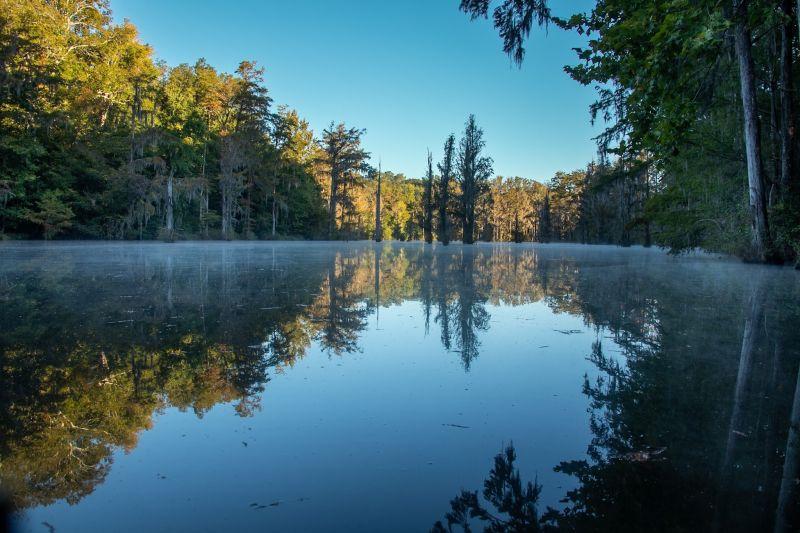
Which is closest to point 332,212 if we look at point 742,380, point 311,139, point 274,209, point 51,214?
point 274,209

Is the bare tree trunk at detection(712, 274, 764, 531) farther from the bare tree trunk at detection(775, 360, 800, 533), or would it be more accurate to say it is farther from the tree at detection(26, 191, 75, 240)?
the tree at detection(26, 191, 75, 240)

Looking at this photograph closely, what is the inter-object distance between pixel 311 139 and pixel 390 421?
6061 centimetres

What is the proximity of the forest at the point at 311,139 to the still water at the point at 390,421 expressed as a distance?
273 cm

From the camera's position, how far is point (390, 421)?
215cm

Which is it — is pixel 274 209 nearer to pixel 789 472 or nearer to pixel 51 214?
pixel 51 214

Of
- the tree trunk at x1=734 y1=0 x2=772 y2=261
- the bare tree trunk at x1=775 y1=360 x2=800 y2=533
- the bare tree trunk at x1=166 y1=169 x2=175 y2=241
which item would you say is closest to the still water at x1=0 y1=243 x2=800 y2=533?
the bare tree trunk at x1=775 y1=360 x2=800 y2=533

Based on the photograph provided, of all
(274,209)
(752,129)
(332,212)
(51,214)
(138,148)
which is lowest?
(51,214)

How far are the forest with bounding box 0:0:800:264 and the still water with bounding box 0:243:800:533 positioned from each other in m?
2.73

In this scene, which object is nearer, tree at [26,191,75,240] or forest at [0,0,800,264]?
forest at [0,0,800,264]

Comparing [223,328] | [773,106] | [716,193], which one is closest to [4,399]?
[223,328]

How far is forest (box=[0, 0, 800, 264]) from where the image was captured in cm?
552

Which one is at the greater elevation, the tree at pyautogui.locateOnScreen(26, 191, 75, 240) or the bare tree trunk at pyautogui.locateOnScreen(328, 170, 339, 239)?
the bare tree trunk at pyautogui.locateOnScreen(328, 170, 339, 239)

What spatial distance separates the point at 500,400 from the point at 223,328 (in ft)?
9.15

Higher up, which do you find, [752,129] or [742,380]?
[752,129]
